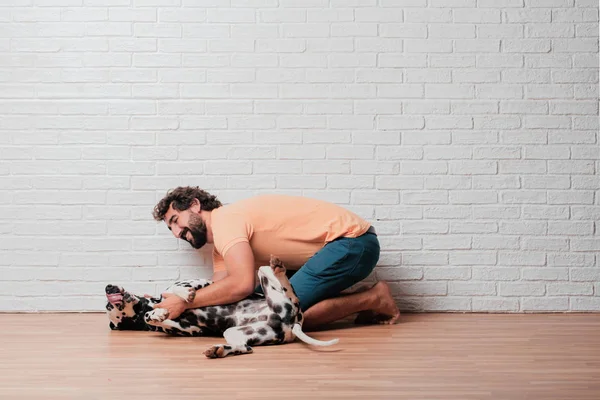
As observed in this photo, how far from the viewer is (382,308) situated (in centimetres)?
377

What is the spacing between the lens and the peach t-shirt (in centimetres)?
354

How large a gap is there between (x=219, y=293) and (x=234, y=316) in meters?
0.14

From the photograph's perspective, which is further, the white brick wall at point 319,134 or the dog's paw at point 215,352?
the white brick wall at point 319,134

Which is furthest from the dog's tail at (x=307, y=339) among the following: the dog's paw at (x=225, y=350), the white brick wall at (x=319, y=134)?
the white brick wall at (x=319, y=134)

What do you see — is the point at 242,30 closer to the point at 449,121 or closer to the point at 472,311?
the point at 449,121

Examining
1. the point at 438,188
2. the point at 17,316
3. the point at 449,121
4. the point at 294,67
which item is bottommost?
the point at 17,316

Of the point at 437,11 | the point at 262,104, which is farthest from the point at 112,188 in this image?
the point at 437,11

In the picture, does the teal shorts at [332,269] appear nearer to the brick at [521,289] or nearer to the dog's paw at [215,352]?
the dog's paw at [215,352]

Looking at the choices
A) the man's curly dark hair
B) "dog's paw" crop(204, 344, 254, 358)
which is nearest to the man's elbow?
"dog's paw" crop(204, 344, 254, 358)

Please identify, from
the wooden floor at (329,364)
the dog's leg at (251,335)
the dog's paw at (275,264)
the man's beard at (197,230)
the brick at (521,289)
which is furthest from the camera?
the brick at (521,289)

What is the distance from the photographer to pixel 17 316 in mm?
4023

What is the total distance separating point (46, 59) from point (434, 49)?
2.40m

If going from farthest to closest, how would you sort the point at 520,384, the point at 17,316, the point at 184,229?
the point at 17,316
the point at 184,229
the point at 520,384

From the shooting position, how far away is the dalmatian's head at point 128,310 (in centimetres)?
352
